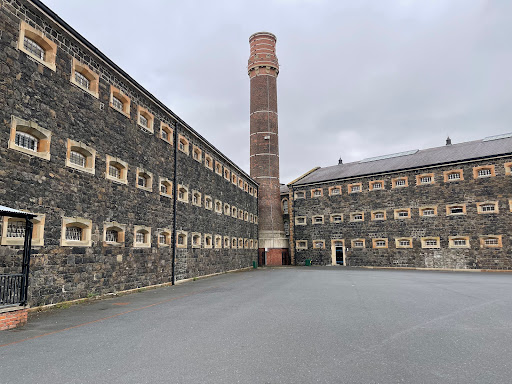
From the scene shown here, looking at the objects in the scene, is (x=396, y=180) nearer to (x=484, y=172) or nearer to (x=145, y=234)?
(x=484, y=172)

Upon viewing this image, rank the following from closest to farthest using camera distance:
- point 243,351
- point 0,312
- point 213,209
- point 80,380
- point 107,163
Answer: point 80,380 → point 243,351 → point 0,312 → point 107,163 → point 213,209

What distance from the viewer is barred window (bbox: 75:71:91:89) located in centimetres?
1271

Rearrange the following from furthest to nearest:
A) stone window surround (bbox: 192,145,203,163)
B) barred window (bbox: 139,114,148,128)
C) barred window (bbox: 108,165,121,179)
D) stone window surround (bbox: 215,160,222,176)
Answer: stone window surround (bbox: 215,160,222,176) → stone window surround (bbox: 192,145,203,163) → barred window (bbox: 139,114,148,128) → barred window (bbox: 108,165,121,179)

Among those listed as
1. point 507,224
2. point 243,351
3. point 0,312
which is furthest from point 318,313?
point 507,224

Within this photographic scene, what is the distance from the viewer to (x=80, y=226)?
12.4 meters

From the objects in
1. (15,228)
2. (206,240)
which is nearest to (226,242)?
(206,240)

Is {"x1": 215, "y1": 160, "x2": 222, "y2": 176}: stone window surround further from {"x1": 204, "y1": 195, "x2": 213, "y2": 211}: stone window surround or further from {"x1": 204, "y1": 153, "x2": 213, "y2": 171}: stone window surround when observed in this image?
{"x1": 204, "y1": 195, "x2": 213, "y2": 211}: stone window surround

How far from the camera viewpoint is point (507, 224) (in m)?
27.6

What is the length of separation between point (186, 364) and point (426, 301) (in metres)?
9.63

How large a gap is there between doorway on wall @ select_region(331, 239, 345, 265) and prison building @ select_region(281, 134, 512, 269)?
109 mm

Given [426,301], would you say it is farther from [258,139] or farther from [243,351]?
[258,139]

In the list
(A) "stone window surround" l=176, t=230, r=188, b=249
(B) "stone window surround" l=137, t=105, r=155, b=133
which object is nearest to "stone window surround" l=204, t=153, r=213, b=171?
(A) "stone window surround" l=176, t=230, r=188, b=249

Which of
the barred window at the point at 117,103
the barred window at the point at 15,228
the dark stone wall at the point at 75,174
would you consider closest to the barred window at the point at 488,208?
the dark stone wall at the point at 75,174

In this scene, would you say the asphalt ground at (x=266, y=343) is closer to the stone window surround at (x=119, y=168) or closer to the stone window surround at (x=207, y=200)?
the stone window surround at (x=119, y=168)
